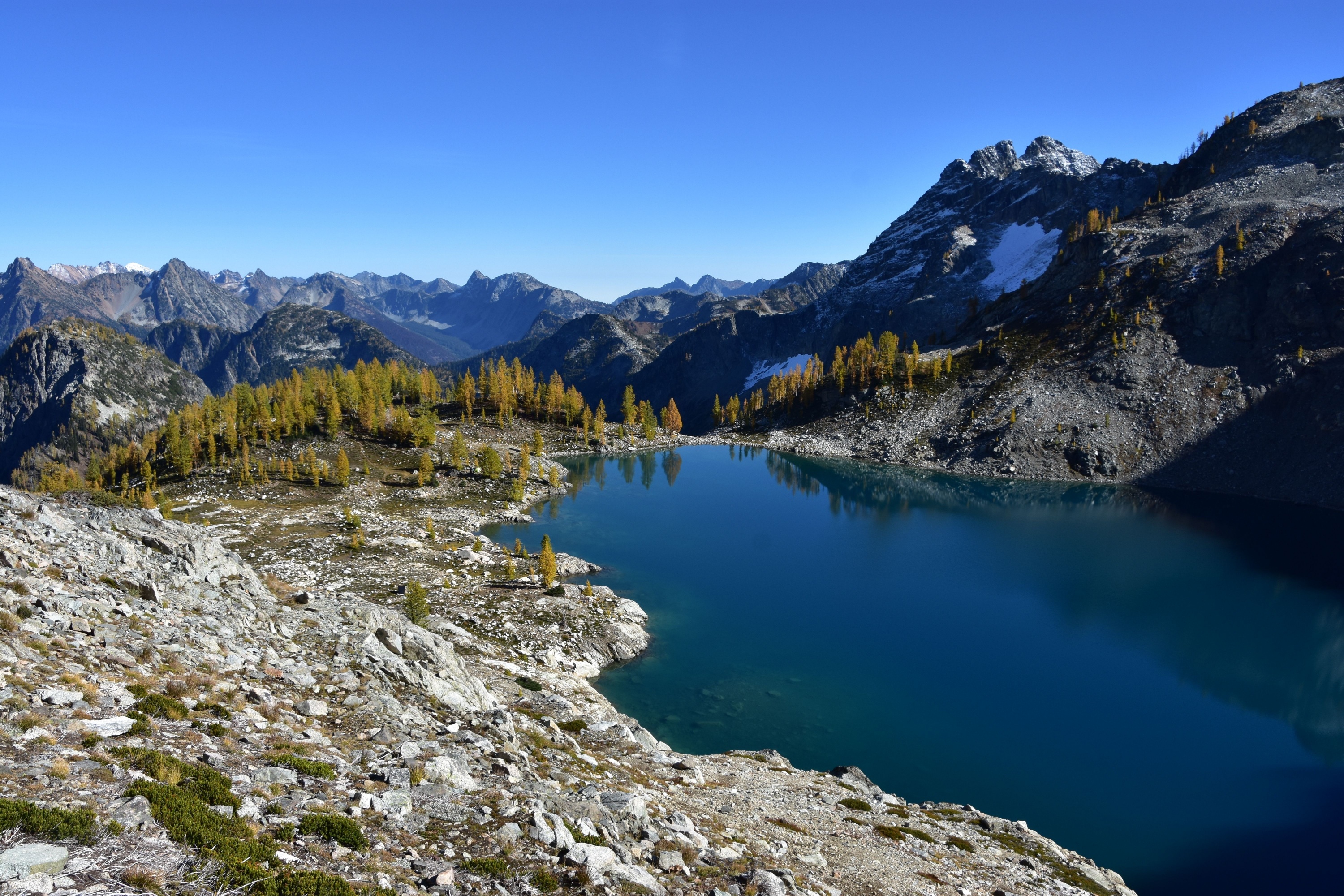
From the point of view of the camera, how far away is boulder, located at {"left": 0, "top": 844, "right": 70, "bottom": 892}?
33.4 ft

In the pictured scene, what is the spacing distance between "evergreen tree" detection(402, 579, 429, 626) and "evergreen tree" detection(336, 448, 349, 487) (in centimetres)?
6466

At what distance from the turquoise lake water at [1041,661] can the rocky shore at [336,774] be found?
29.3ft

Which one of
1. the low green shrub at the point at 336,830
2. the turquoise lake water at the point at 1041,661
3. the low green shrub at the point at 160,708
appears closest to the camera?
the low green shrub at the point at 336,830

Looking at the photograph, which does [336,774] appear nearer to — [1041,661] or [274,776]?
[274,776]

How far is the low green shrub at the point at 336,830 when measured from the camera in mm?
14523

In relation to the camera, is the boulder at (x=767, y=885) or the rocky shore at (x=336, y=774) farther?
the boulder at (x=767, y=885)

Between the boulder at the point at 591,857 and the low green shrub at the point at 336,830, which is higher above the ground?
the low green shrub at the point at 336,830

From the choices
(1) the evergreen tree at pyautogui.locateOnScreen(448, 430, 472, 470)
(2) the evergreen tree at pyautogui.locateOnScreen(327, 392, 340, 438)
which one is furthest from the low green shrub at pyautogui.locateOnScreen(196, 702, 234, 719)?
(2) the evergreen tree at pyautogui.locateOnScreen(327, 392, 340, 438)

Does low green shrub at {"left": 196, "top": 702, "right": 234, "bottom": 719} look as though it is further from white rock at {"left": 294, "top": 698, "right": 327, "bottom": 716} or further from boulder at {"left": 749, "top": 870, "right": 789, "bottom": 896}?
boulder at {"left": 749, "top": 870, "right": 789, "bottom": 896}

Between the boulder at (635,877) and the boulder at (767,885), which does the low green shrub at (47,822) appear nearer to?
the boulder at (635,877)

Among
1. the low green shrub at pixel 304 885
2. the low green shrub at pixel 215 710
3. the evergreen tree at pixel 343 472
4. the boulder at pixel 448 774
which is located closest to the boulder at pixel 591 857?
the boulder at pixel 448 774

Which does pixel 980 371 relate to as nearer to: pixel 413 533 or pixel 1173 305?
pixel 1173 305

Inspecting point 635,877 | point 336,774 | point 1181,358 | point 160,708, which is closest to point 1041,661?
point 635,877

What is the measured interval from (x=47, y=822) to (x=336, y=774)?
7.49 meters
